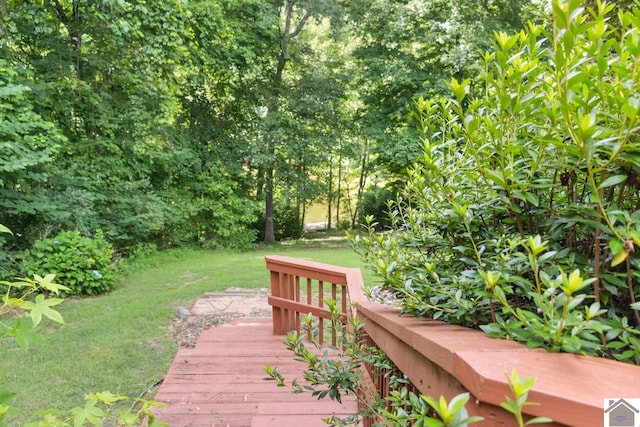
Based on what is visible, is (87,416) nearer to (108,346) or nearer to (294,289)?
(294,289)

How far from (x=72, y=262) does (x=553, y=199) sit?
6693mm

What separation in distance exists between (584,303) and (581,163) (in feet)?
0.87

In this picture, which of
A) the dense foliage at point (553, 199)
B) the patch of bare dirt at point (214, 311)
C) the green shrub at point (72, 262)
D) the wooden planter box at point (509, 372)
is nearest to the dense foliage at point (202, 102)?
the green shrub at point (72, 262)

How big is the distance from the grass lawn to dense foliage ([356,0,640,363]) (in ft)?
5.84

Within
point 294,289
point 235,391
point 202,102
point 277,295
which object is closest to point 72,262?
point 277,295

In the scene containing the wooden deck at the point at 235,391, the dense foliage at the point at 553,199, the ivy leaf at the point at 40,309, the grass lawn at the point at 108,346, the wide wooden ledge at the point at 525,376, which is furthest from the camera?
the grass lawn at the point at 108,346

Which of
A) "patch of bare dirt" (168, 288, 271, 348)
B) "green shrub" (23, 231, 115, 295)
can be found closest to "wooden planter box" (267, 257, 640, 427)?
"patch of bare dirt" (168, 288, 271, 348)

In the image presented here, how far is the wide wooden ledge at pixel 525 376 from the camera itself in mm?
501

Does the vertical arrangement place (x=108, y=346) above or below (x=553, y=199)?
below

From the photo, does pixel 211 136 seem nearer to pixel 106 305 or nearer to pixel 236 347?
pixel 106 305

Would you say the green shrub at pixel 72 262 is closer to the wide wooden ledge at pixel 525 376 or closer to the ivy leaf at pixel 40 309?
the ivy leaf at pixel 40 309

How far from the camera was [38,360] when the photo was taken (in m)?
3.88

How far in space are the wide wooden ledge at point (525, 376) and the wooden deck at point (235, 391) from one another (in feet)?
5.25

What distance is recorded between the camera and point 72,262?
6.11 metres
